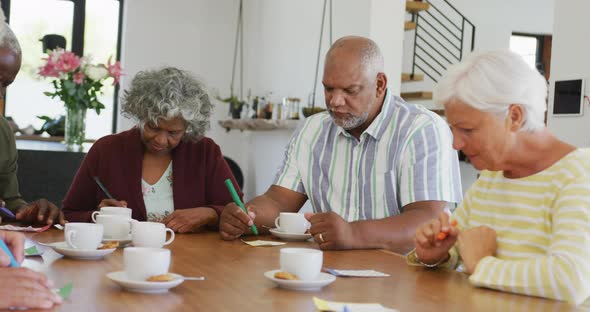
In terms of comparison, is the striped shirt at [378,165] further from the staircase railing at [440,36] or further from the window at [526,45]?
the window at [526,45]

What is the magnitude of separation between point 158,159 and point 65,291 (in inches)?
60.8

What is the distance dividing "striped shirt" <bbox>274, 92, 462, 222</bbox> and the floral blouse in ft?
1.40

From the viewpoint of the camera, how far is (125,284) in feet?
4.03

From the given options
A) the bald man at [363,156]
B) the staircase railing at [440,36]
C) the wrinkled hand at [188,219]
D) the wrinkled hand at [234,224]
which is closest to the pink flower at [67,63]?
the bald man at [363,156]

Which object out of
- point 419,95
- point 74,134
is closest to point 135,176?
point 74,134

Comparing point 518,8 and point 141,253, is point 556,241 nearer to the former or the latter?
point 141,253

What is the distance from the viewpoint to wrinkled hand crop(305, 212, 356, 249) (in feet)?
6.04

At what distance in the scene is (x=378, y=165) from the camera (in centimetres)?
235

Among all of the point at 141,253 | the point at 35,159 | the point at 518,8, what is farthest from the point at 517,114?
the point at 518,8

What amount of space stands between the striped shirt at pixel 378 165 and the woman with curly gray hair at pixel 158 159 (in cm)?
34

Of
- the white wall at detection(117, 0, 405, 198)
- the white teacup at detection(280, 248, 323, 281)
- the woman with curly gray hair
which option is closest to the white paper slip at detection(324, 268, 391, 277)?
the white teacup at detection(280, 248, 323, 281)

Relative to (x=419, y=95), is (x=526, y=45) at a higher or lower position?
higher

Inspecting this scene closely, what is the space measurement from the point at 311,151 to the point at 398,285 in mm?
1119

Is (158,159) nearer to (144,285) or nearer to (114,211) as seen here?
(114,211)
